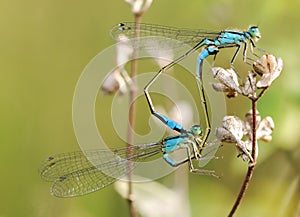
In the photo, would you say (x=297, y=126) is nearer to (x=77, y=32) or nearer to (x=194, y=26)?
(x=194, y=26)

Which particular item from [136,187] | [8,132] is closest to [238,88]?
[136,187]

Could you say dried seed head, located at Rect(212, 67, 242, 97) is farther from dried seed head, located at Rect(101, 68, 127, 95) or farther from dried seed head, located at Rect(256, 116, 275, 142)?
dried seed head, located at Rect(101, 68, 127, 95)

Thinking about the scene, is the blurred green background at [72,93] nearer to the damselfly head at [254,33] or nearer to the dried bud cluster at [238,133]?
the damselfly head at [254,33]

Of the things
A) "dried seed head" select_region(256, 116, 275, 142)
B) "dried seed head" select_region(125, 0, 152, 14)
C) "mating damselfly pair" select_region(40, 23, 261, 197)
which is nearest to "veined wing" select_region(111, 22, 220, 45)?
"mating damselfly pair" select_region(40, 23, 261, 197)

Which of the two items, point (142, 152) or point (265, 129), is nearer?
point (265, 129)

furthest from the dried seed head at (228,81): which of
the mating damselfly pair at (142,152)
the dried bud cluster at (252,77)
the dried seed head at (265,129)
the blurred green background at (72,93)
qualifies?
the blurred green background at (72,93)

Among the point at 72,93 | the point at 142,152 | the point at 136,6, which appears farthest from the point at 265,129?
the point at 72,93

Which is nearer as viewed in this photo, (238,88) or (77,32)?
(238,88)

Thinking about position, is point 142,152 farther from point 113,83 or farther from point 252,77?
point 252,77
